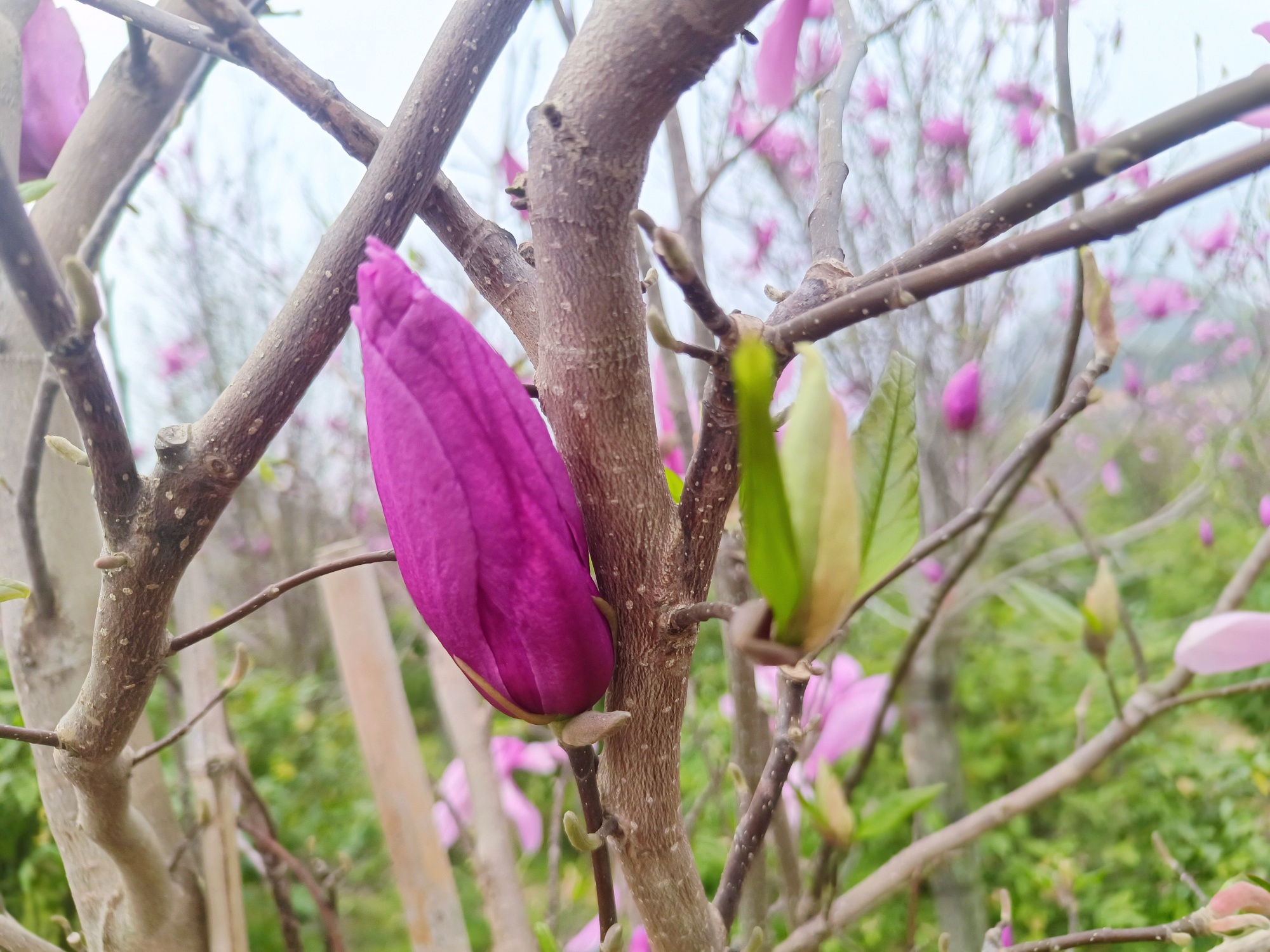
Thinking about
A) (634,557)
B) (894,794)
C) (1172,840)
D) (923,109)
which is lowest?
(1172,840)

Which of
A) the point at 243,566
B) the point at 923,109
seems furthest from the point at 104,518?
the point at 243,566

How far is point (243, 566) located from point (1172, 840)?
8.57ft

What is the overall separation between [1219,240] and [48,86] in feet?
6.27

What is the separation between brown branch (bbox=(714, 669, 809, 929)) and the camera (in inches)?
11.3

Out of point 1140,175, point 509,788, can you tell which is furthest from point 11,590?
point 1140,175

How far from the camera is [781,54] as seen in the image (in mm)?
281

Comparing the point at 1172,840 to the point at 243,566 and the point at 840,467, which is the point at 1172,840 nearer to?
the point at 840,467

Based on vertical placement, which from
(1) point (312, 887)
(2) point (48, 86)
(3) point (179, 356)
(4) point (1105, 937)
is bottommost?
(4) point (1105, 937)

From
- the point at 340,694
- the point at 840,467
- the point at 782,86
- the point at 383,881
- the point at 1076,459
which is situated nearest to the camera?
the point at 840,467

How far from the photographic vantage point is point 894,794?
19.7 inches

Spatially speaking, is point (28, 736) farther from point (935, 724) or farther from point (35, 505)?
point (935, 724)

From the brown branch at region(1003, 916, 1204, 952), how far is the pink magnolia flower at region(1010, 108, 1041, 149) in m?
1.30

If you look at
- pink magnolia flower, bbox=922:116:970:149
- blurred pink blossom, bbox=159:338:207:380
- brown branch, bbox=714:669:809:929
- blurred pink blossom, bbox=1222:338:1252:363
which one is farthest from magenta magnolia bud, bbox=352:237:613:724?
blurred pink blossom, bbox=1222:338:1252:363

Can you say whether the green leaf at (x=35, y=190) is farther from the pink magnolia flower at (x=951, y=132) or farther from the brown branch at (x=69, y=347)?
the pink magnolia flower at (x=951, y=132)
